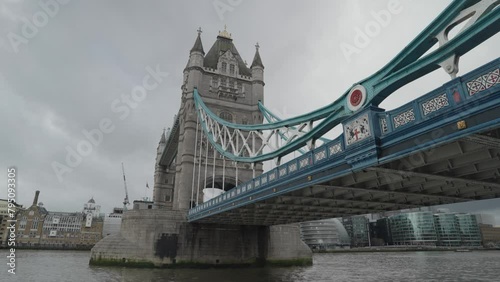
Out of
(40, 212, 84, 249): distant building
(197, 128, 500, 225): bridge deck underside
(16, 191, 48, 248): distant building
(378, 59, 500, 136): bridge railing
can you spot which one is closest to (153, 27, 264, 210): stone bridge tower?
(197, 128, 500, 225): bridge deck underside

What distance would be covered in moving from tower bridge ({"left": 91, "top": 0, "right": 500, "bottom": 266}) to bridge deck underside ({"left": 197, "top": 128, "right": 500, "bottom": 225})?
4 centimetres

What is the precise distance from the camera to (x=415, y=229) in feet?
388

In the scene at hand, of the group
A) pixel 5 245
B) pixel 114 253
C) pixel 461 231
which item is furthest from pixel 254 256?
pixel 461 231

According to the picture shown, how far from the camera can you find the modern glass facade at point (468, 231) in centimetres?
12056

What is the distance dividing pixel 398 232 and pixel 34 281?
12941 centimetres

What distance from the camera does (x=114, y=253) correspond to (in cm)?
2870

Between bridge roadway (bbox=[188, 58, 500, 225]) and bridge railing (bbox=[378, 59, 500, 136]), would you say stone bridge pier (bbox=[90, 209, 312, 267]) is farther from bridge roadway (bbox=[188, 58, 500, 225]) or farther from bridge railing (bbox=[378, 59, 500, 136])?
bridge railing (bbox=[378, 59, 500, 136])

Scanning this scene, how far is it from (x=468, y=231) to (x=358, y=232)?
131 feet

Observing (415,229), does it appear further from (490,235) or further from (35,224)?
(35,224)

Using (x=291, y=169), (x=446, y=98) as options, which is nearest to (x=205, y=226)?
(x=291, y=169)

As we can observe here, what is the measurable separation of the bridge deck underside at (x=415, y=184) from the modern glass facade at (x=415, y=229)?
375ft

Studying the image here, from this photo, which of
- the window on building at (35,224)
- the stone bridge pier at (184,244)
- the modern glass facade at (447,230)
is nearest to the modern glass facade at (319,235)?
the modern glass facade at (447,230)

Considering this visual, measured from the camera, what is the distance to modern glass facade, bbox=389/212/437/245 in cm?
11625

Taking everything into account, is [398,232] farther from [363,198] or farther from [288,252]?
[363,198]
